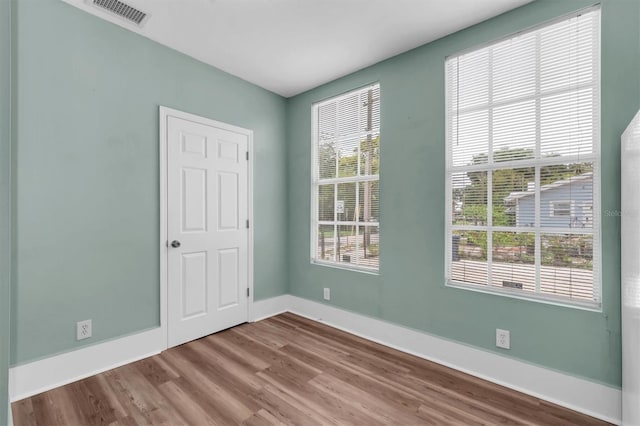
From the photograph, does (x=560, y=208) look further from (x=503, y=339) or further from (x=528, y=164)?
(x=503, y=339)

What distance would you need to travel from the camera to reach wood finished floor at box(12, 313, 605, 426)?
1.86 m

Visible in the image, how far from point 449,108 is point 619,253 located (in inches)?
60.1

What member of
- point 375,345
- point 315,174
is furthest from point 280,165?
point 375,345

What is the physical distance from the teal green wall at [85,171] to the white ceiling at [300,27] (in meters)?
0.27

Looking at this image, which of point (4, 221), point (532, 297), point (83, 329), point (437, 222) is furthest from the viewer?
point (437, 222)

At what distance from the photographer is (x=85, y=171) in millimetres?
2311

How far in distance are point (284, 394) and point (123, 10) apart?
307 cm

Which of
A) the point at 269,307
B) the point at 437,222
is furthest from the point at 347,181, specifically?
the point at 269,307

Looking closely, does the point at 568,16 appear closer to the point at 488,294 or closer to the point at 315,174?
the point at 488,294

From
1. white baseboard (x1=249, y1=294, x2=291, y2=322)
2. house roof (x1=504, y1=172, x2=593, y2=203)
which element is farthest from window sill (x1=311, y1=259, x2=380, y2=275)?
house roof (x1=504, y1=172, x2=593, y2=203)

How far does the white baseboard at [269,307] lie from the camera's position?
3.52 m

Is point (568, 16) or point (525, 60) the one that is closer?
point (568, 16)

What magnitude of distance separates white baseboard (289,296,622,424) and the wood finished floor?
8 centimetres

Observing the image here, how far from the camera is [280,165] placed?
12.7 feet
